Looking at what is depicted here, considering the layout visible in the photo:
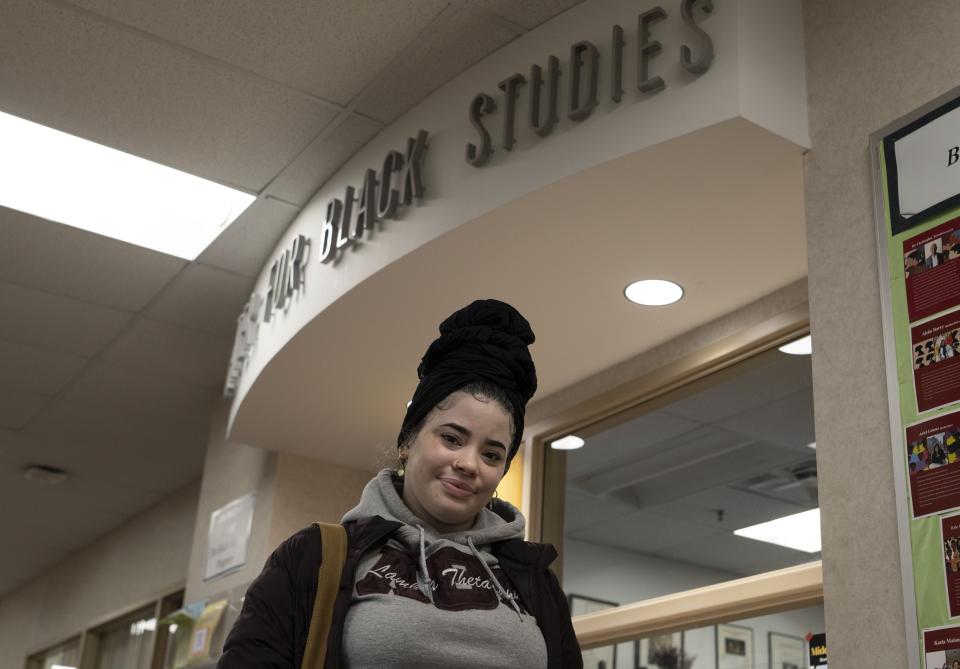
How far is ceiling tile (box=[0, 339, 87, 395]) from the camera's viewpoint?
515 cm

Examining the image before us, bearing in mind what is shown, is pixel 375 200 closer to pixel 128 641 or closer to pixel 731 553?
pixel 731 553

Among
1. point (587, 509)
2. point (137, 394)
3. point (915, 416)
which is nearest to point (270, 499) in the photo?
point (137, 394)

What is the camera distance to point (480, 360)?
1.66 meters

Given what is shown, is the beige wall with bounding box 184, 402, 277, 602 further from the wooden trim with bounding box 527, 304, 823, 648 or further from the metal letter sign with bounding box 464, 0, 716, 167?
the metal letter sign with bounding box 464, 0, 716, 167

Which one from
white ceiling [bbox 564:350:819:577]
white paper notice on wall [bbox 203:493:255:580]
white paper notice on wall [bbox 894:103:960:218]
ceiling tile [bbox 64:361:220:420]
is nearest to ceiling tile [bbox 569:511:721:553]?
white ceiling [bbox 564:350:819:577]

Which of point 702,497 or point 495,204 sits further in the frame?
point 702,497

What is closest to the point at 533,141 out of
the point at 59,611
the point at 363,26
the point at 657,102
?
the point at 657,102

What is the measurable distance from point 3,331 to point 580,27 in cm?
327

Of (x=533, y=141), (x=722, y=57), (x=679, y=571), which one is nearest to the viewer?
(x=722, y=57)

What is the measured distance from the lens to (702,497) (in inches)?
134

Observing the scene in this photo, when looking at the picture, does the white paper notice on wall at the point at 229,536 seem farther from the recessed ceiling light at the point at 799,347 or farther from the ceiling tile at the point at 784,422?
the recessed ceiling light at the point at 799,347

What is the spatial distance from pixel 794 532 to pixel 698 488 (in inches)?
17.6

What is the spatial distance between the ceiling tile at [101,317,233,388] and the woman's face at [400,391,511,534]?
3426mm

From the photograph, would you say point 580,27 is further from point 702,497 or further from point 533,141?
point 702,497
